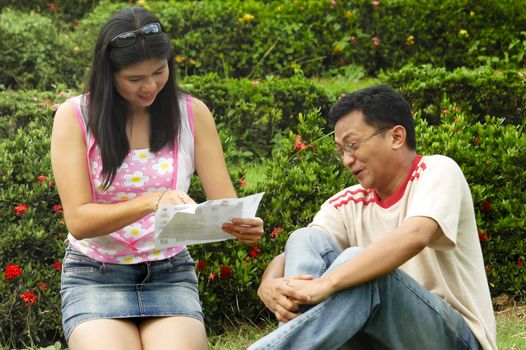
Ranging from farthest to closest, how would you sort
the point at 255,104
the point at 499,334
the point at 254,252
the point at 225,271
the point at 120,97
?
1. the point at 255,104
2. the point at 254,252
3. the point at 225,271
4. the point at 499,334
5. the point at 120,97

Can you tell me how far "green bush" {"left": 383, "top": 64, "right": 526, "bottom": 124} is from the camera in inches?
286

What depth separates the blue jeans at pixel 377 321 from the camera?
11.3 feet

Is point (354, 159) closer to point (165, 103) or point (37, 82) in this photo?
point (165, 103)

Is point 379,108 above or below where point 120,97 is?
below

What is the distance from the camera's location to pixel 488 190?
5.33 meters

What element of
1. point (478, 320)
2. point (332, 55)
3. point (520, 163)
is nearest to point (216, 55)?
point (332, 55)

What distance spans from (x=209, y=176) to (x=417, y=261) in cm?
89

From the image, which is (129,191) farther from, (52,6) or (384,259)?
(52,6)

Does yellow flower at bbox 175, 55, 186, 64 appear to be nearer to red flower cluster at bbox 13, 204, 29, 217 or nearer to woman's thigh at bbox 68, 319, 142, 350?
red flower cluster at bbox 13, 204, 29, 217

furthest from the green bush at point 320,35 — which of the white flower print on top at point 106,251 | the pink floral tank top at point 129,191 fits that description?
the white flower print on top at point 106,251

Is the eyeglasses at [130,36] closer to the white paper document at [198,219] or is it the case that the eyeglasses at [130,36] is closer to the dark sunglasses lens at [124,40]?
the dark sunglasses lens at [124,40]

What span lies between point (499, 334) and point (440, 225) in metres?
1.49

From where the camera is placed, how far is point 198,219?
3555 mm

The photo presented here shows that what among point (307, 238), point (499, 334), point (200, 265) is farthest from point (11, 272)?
point (499, 334)
